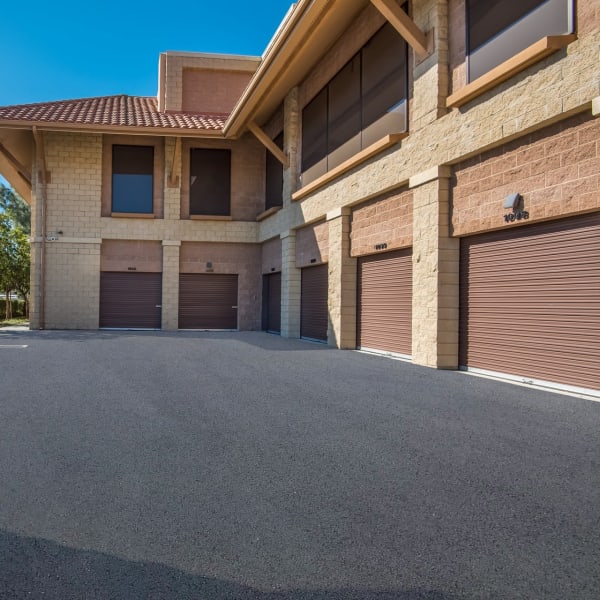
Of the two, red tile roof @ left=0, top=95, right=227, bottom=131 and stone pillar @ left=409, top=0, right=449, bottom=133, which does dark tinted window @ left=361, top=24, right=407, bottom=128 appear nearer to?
stone pillar @ left=409, top=0, right=449, bottom=133

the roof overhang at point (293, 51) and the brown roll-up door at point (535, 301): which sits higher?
the roof overhang at point (293, 51)

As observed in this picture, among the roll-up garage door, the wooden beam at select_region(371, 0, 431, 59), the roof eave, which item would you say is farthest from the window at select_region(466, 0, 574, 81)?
the roof eave

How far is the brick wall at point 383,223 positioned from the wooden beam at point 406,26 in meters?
2.79

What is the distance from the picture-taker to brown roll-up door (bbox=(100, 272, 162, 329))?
21.6 m

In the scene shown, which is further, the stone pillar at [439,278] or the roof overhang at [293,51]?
the roof overhang at [293,51]

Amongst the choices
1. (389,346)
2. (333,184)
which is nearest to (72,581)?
(389,346)

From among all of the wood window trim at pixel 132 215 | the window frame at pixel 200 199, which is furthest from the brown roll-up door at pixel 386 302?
the wood window trim at pixel 132 215

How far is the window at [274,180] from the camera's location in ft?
67.5

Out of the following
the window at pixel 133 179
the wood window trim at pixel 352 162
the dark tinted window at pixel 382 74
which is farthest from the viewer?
the window at pixel 133 179

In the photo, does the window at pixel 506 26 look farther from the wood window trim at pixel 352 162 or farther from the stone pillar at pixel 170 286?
the stone pillar at pixel 170 286

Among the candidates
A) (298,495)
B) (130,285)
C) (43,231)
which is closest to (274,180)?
(130,285)

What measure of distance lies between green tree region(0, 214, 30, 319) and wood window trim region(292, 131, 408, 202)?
69.5 feet

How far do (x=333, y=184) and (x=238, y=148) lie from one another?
27.9 ft

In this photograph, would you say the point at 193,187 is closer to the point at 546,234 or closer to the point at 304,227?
the point at 304,227
